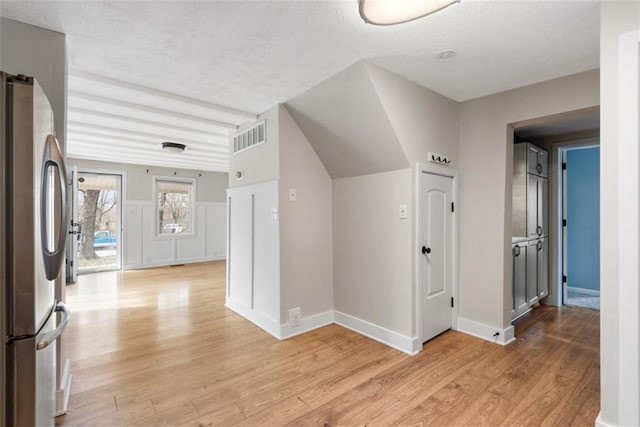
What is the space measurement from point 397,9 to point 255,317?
3.19 metres

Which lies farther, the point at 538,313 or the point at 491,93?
the point at 538,313

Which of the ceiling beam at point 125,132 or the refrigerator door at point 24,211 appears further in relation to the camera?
the ceiling beam at point 125,132

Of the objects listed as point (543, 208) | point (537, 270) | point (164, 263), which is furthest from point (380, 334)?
point (164, 263)

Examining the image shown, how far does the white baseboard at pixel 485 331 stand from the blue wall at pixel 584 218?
2.78 meters

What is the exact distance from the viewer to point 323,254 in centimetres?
352

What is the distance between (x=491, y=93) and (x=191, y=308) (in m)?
4.34

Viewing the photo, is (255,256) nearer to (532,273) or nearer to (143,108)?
(143,108)

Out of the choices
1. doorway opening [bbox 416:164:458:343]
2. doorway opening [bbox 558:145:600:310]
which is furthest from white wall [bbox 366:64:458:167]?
doorway opening [bbox 558:145:600:310]

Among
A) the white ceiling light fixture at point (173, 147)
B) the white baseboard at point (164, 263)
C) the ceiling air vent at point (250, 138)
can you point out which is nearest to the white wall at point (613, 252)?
the ceiling air vent at point (250, 138)

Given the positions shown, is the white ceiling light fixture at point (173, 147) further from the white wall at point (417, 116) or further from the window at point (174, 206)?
the white wall at point (417, 116)

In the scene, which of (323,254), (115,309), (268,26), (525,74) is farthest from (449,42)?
(115,309)

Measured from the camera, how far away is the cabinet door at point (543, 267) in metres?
3.99

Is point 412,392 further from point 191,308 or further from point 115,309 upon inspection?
point 115,309

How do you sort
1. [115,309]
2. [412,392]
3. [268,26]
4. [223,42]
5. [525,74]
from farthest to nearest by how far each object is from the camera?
[115,309]
[525,74]
[412,392]
[223,42]
[268,26]
